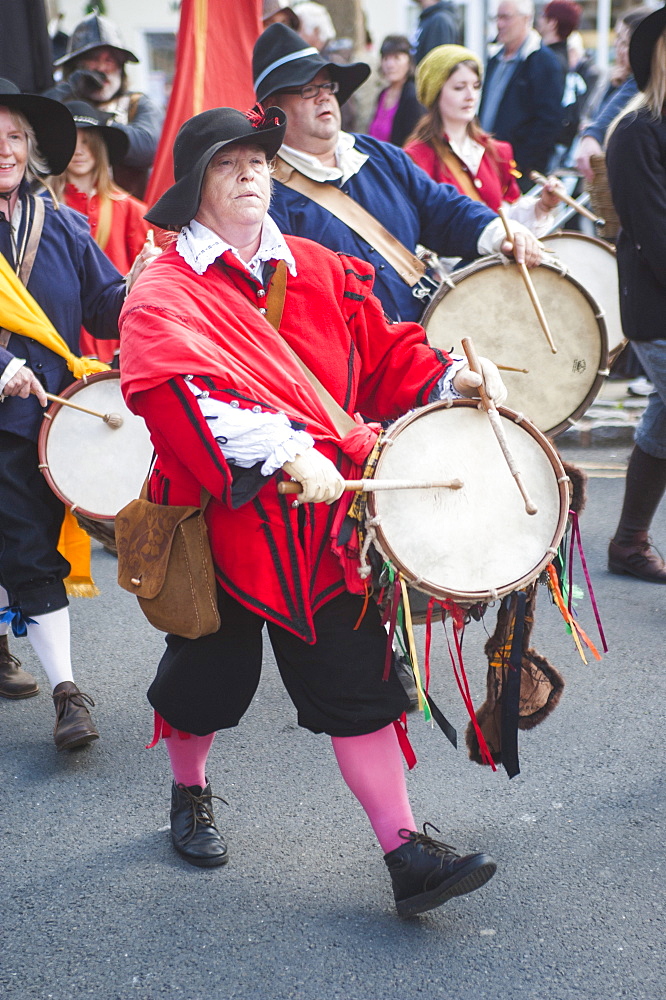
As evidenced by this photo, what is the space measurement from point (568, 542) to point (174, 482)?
0.90 meters

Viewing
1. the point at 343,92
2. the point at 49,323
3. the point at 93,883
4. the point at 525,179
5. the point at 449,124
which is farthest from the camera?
the point at 525,179

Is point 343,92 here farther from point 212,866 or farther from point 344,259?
point 212,866

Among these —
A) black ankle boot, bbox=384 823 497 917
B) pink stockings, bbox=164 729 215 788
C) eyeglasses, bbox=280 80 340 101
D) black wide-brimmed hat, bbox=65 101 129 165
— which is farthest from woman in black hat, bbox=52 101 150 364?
black ankle boot, bbox=384 823 497 917

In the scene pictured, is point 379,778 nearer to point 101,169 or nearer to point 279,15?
point 101,169

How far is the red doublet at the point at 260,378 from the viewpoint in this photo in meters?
2.28

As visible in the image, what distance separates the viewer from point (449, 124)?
5.06 meters

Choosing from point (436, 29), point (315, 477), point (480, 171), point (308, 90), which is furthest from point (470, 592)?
point (436, 29)

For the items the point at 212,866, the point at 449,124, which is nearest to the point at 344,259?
the point at 212,866

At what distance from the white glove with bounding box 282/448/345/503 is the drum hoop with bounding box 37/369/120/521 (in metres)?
1.33

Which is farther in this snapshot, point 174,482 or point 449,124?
point 449,124

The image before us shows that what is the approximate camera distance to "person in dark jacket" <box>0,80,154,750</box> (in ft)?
11.1

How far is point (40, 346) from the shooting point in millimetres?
3434

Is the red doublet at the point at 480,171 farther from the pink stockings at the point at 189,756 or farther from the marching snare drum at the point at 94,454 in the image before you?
the pink stockings at the point at 189,756

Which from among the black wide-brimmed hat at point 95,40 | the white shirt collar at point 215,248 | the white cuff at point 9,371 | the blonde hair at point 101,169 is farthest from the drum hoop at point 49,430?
the black wide-brimmed hat at point 95,40
